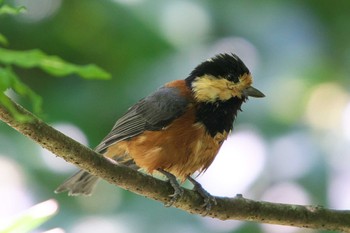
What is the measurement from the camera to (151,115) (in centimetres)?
280

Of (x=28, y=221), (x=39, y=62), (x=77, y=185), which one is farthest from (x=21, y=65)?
(x=77, y=185)

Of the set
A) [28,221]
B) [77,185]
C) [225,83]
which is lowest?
[28,221]

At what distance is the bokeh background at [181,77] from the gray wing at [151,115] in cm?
33

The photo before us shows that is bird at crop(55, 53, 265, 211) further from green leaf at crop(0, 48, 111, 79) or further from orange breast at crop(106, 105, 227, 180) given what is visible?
green leaf at crop(0, 48, 111, 79)

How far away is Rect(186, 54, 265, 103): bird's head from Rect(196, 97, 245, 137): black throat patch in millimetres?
19

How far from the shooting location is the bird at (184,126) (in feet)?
8.68

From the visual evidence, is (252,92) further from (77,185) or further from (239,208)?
(77,185)

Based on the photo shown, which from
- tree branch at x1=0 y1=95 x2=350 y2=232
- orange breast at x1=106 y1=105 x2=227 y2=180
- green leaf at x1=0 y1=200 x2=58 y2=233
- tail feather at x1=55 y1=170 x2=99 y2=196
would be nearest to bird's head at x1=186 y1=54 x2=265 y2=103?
orange breast at x1=106 y1=105 x2=227 y2=180

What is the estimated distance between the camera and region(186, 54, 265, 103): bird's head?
2.74 meters

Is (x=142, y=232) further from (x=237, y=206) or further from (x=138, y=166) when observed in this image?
(x=237, y=206)

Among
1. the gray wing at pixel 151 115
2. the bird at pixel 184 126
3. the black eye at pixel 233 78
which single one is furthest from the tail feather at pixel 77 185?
the black eye at pixel 233 78

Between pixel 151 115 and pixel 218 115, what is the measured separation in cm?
29

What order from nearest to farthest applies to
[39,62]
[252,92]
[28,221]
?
1. [39,62]
2. [28,221]
3. [252,92]

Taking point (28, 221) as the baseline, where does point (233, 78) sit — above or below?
above
